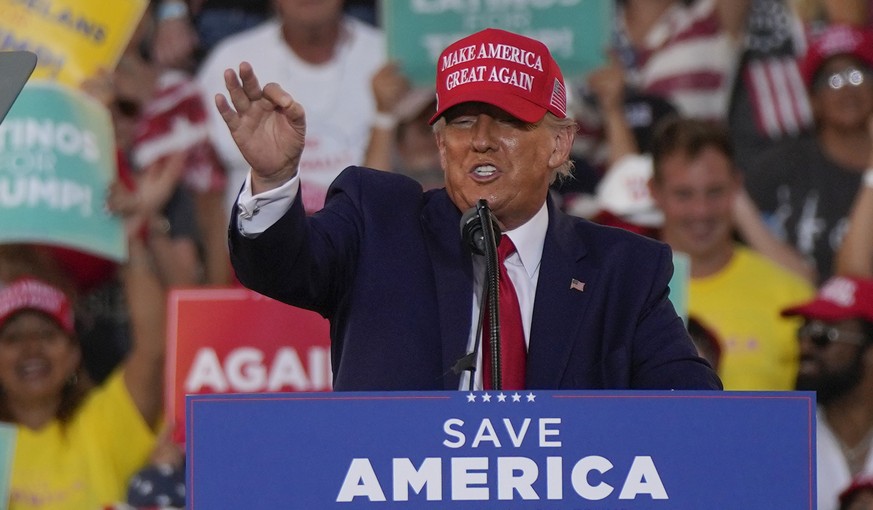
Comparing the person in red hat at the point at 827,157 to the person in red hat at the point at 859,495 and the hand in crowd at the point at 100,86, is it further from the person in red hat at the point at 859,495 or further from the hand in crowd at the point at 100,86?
the hand in crowd at the point at 100,86

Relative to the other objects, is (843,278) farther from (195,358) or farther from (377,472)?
(377,472)

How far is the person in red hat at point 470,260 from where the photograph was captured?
1.99 meters

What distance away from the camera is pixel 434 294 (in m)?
2.09

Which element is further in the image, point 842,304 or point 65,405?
point 65,405

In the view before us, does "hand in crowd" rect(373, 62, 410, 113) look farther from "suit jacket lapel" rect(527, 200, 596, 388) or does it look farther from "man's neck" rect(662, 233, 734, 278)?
"suit jacket lapel" rect(527, 200, 596, 388)

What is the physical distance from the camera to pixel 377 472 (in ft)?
5.26

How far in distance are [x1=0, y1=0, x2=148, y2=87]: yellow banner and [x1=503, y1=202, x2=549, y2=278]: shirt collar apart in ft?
8.50

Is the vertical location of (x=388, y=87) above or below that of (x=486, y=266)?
above

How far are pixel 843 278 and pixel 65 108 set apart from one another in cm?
238

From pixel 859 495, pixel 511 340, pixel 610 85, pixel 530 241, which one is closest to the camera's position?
pixel 511 340

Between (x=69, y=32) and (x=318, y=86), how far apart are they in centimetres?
80

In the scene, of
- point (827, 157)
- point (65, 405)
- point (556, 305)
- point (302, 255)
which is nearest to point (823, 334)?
point (827, 157)

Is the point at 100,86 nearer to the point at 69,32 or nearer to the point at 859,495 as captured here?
the point at 69,32

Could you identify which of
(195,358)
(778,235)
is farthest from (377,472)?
(778,235)
